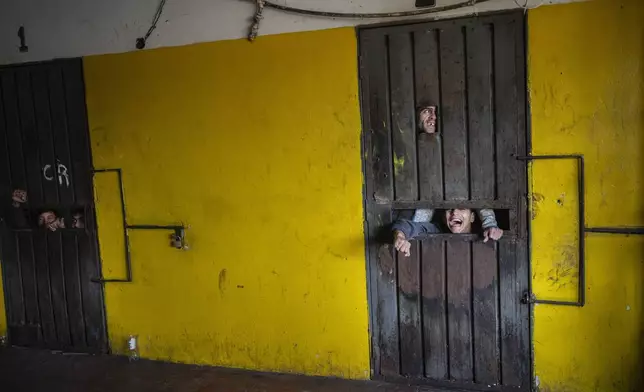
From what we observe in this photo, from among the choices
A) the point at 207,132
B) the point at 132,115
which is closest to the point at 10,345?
the point at 132,115

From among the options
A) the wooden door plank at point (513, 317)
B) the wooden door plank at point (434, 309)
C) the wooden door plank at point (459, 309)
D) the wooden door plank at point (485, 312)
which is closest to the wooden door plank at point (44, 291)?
the wooden door plank at point (434, 309)

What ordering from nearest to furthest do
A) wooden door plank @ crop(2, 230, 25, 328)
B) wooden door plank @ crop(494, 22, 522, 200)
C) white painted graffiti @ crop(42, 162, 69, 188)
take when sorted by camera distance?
wooden door plank @ crop(494, 22, 522, 200)
white painted graffiti @ crop(42, 162, 69, 188)
wooden door plank @ crop(2, 230, 25, 328)

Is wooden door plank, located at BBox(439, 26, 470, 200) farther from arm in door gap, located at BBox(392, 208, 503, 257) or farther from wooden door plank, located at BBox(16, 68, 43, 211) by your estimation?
wooden door plank, located at BBox(16, 68, 43, 211)

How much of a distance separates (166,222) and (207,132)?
0.69m

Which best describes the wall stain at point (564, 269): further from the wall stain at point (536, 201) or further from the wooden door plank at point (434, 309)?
the wooden door plank at point (434, 309)

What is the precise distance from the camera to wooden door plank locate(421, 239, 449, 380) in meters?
2.98

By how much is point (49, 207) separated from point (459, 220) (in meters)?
2.91

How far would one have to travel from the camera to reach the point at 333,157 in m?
3.09

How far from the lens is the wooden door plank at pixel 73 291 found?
150 inches

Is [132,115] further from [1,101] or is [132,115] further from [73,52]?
[1,101]

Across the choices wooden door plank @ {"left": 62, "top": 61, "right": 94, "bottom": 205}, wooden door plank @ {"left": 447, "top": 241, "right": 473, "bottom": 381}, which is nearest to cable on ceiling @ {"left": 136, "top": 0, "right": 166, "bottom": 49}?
wooden door plank @ {"left": 62, "top": 61, "right": 94, "bottom": 205}

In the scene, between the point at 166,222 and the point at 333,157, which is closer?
the point at 333,157

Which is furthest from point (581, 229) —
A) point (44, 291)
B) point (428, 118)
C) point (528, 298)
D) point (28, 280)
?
point (28, 280)

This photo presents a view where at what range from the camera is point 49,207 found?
3826mm
